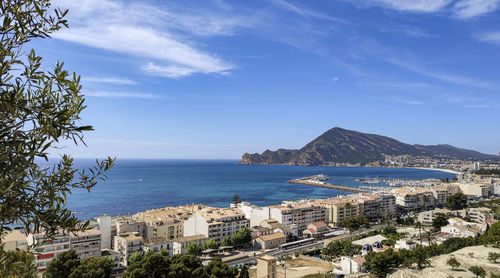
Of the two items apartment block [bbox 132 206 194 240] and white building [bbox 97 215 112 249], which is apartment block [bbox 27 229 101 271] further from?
apartment block [bbox 132 206 194 240]

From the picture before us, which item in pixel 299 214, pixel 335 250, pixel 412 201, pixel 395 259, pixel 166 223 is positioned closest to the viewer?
pixel 395 259

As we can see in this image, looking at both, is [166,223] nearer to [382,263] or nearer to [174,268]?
[174,268]

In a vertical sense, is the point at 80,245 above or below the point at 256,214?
above

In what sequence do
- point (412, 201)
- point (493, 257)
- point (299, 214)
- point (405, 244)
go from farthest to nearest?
point (412, 201)
point (299, 214)
point (405, 244)
point (493, 257)

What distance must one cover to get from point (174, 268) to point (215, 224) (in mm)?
14972

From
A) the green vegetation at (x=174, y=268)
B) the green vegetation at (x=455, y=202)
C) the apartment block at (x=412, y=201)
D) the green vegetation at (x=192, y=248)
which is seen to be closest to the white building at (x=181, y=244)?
the green vegetation at (x=192, y=248)

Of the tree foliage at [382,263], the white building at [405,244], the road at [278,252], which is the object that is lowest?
the road at [278,252]

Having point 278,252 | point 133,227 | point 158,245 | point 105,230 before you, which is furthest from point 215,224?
point 105,230

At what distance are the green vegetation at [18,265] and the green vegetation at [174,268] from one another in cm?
1614

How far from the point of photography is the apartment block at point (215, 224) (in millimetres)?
32469

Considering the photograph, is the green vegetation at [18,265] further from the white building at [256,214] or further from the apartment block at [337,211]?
the apartment block at [337,211]

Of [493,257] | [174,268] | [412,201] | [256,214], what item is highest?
[174,268]

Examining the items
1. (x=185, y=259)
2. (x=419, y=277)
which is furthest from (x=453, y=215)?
(x=185, y=259)

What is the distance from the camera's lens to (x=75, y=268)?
17703 millimetres
